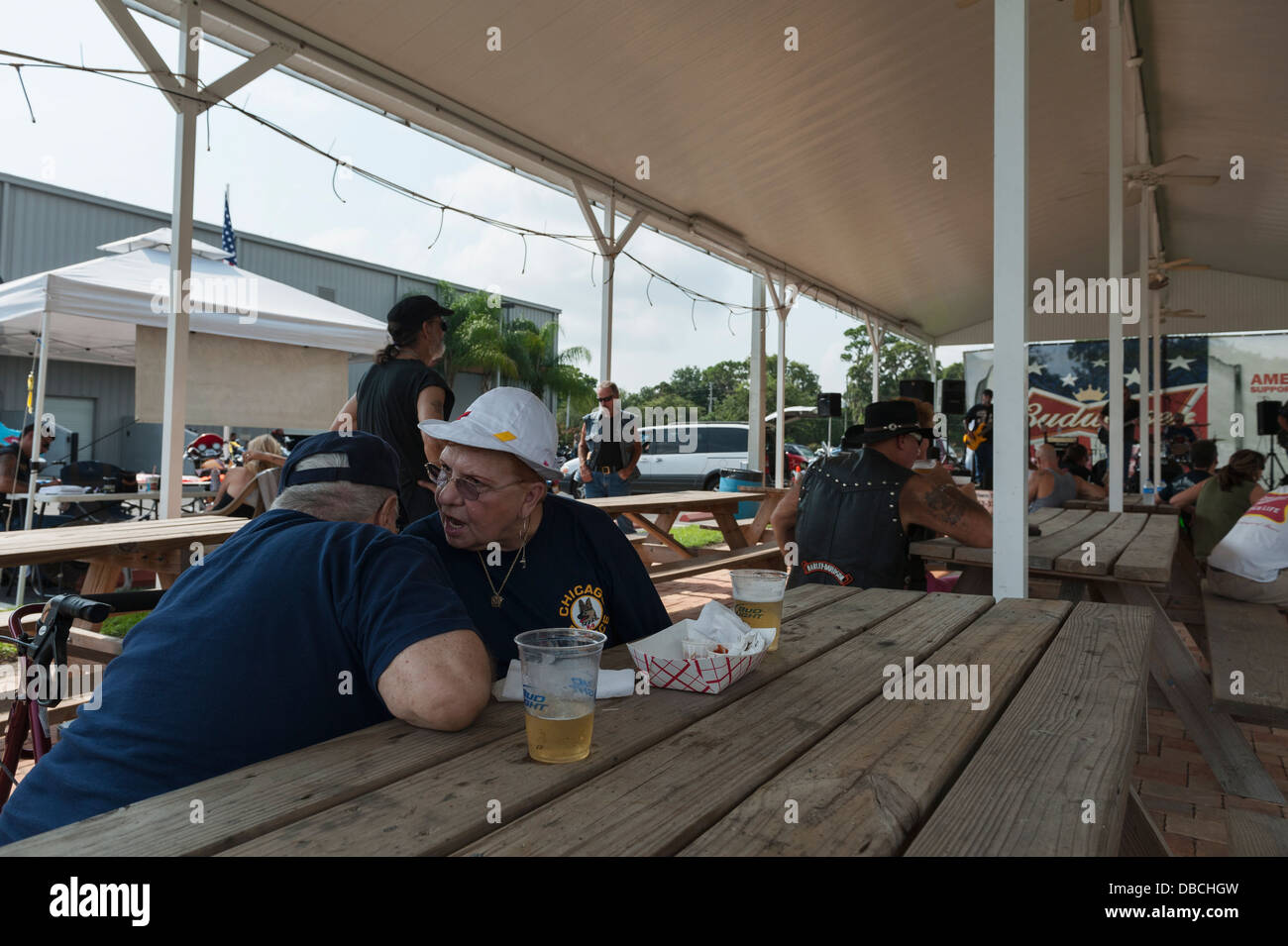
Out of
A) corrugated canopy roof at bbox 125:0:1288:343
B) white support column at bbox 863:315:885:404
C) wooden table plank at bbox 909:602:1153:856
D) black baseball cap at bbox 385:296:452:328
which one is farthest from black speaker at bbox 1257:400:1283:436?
wooden table plank at bbox 909:602:1153:856

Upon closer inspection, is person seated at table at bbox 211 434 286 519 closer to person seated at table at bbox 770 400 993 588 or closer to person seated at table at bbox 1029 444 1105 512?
person seated at table at bbox 770 400 993 588

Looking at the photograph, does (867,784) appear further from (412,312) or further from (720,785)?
(412,312)

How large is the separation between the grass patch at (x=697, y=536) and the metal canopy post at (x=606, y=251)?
6.58 feet

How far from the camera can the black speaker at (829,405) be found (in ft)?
45.2

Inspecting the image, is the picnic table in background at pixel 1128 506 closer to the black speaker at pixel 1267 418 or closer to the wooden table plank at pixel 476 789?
the wooden table plank at pixel 476 789

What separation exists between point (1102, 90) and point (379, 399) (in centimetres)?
741

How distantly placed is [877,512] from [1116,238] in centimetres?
330

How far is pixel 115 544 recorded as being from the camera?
276cm

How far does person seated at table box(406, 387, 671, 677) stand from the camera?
1.48m

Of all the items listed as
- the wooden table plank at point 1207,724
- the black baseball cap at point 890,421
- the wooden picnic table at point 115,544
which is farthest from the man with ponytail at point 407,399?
the wooden table plank at point 1207,724

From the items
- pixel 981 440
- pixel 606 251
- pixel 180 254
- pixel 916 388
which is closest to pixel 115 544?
pixel 180 254

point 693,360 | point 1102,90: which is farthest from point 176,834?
point 693,360
